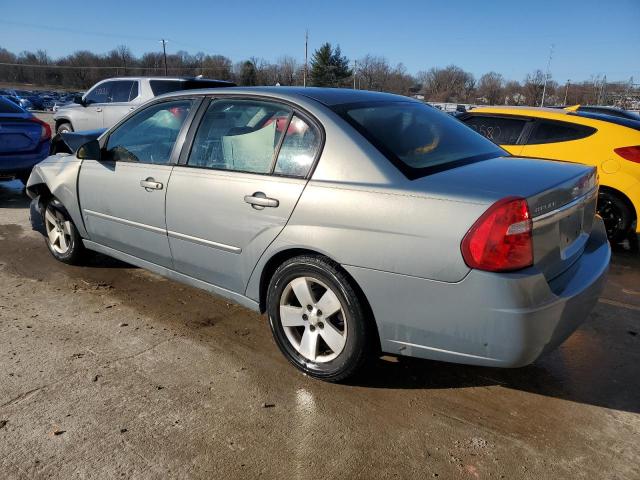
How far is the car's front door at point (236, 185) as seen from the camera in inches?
113

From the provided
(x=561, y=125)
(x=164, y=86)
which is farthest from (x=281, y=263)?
(x=164, y=86)

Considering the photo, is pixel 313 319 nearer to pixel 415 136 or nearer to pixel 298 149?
pixel 298 149

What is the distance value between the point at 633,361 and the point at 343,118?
2.37 meters

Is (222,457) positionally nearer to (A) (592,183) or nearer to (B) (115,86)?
(A) (592,183)

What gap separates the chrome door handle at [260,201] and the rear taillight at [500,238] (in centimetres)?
112

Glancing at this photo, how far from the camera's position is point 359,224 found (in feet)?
8.23

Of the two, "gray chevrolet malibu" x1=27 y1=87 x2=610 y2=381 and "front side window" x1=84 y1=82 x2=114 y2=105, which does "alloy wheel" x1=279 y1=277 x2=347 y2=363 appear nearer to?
"gray chevrolet malibu" x1=27 y1=87 x2=610 y2=381

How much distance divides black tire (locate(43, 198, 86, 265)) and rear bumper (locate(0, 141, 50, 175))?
3.16 m

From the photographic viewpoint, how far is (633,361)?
10.4 ft

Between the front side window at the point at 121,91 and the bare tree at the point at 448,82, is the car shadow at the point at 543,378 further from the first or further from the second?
the bare tree at the point at 448,82

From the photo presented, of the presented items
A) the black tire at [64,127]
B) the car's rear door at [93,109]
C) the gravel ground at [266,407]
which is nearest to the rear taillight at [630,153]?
the gravel ground at [266,407]

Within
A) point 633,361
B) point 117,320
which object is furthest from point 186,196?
point 633,361

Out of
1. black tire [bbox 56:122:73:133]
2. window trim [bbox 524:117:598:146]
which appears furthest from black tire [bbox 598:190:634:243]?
black tire [bbox 56:122:73:133]

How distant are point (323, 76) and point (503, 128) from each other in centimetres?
6979
